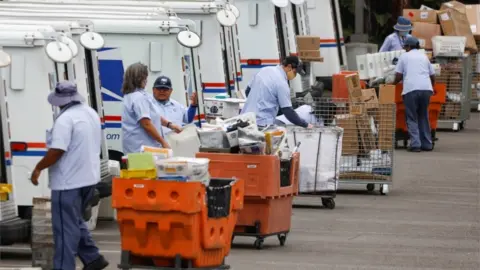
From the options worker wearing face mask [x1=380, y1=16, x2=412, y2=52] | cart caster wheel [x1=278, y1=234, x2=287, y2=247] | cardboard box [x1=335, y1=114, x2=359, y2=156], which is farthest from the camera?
worker wearing face mask [x1=380, y1=16, x2=412, y2=52]

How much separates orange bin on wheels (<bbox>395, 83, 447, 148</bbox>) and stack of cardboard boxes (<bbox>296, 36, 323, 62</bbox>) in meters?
2.63

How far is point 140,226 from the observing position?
461 inches

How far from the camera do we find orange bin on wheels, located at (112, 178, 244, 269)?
1151cm

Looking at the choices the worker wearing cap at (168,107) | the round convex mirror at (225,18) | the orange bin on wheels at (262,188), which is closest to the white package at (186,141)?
the worker wearing cap at (168,107)

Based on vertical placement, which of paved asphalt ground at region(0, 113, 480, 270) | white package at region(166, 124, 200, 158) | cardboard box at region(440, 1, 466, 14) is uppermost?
cardboard box at region(440, 1, 466, 14)

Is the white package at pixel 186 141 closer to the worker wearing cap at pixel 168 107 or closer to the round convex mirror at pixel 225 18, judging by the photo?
the worker wearing cap at pixel 168 107

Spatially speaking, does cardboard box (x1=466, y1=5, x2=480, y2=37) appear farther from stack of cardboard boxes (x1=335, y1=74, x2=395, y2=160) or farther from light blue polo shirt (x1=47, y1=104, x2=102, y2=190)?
light blue polo shirt (x1=47, y1=104, x2=102, y2=190)

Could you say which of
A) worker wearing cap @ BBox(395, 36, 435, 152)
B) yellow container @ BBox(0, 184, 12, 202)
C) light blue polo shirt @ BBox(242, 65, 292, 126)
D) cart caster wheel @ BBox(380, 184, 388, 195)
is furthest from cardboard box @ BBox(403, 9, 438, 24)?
yellow container @ BBox(0, 184, 12, 202)

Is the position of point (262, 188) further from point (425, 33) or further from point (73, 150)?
point (425, 33)

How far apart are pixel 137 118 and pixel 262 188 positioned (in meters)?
1.62

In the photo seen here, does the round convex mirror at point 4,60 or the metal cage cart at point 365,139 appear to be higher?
the round convex mirror at point 4,60

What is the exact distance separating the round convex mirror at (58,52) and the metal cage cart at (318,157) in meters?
4.22

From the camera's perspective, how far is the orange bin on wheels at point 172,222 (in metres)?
11.5

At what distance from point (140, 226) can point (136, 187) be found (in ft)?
1.10
